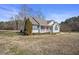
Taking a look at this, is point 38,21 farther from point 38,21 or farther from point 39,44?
point 39,44

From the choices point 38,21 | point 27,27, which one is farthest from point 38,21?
point 27,27

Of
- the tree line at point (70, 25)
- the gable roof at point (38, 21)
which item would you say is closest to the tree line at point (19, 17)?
the gable roof at point (38, 21)

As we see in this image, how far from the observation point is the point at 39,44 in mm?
8102

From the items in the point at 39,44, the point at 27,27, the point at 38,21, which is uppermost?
the point at 38,21

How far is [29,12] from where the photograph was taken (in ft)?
26.6

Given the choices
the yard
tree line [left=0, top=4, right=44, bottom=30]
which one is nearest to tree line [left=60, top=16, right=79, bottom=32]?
the yard

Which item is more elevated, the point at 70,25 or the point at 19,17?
the point at 19,17

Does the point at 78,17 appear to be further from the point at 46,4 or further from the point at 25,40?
the point at 25,40

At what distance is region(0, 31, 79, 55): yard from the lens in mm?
8031

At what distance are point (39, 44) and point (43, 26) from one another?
0.41 m

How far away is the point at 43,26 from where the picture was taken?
815 cm

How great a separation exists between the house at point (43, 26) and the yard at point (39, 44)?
0.37ft
